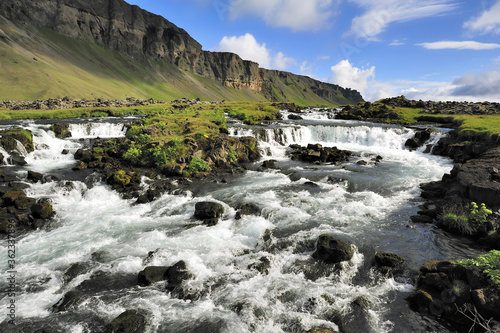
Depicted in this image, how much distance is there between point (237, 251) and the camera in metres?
14.7

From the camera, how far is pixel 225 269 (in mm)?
12992

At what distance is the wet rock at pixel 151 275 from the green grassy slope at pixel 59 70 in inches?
4335

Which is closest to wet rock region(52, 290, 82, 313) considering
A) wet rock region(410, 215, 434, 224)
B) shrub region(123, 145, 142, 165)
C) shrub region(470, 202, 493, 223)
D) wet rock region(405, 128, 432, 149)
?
wet rock region(410, 215, 434, 224)

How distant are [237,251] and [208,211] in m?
5.08

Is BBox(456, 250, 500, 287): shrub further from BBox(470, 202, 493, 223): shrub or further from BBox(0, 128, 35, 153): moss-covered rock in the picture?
BBox(0, 128, 35, 153): moss-covered rock

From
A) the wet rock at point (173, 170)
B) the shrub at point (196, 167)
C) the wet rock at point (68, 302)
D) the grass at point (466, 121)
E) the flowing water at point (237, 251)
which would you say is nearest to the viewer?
the flowing water at point (237, 251)

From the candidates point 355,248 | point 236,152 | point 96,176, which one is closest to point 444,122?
point 236,152

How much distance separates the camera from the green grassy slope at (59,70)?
3826 inches

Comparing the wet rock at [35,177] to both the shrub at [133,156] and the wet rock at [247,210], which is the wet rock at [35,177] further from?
the wet rock at [247,210]

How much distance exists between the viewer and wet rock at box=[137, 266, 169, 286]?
1198 centimetres

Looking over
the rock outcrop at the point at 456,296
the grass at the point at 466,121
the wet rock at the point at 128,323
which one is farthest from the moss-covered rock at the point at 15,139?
the grass at the point at 466,121

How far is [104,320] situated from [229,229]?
29.0 ft

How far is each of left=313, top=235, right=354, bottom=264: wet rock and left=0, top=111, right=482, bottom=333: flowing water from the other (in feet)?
1.63

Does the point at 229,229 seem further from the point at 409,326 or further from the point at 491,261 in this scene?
the point at 491,261
